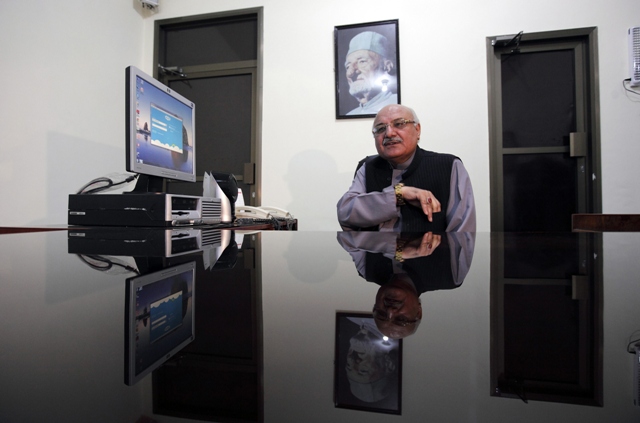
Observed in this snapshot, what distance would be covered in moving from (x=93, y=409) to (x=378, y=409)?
6 centimetres

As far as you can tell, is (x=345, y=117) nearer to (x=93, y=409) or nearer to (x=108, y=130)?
(x=108, y=130)

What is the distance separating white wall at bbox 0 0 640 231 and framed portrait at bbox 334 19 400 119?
0.19 ft

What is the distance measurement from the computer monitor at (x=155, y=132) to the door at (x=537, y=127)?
5.90 feet

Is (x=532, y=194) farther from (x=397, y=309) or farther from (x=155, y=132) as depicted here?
(x=397, y=309)

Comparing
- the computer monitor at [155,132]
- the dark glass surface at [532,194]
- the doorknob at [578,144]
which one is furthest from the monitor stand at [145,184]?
the doorknob at [578,144]

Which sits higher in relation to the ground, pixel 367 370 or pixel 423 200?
pixel 423 200

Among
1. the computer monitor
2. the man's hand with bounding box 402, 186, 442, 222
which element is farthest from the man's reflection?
the computer monitor

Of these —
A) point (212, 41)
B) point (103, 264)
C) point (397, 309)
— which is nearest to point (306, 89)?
point (212, 41)

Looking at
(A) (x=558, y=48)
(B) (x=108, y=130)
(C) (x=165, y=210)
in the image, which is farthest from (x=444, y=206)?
(B) (x=108, y=130)

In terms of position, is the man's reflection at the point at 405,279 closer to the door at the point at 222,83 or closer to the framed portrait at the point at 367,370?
the framed portrait at the point at 367,370

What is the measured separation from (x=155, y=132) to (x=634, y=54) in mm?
2648

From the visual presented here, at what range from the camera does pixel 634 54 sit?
213 cm

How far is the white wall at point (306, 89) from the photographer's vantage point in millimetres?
1857

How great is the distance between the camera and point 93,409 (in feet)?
0.24
